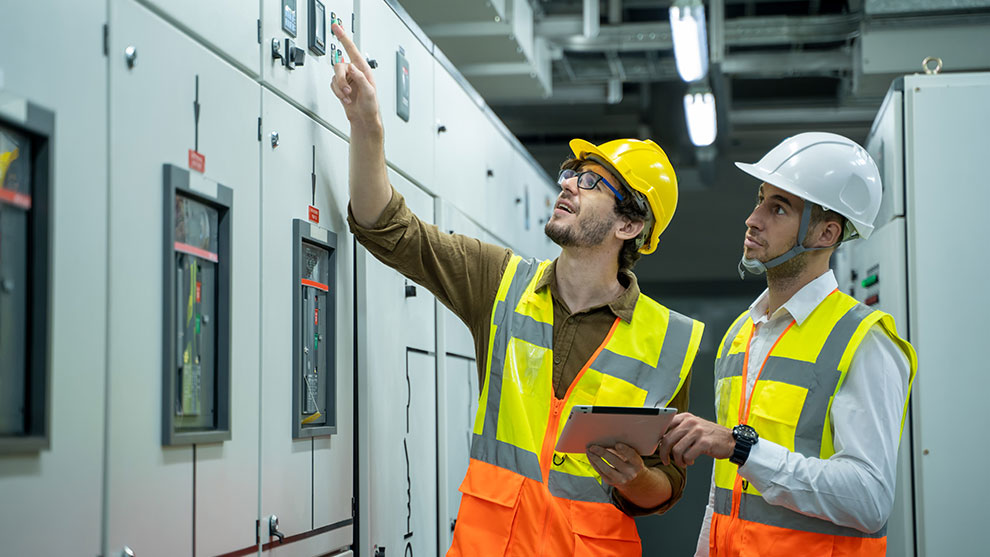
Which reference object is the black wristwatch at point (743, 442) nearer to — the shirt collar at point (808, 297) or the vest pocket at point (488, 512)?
the shirt collar at point (808, 297)

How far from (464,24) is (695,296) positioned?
16.0ft

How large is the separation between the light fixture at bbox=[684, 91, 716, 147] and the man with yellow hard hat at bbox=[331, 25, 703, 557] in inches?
144

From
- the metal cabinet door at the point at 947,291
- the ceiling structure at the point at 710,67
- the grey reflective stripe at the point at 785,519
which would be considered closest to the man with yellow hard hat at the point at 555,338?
the grey reflective stripe at the point at 785,519

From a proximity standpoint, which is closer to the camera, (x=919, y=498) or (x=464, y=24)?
(x=919, y=498)

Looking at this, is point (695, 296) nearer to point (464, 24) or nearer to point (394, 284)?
point (464, 24)

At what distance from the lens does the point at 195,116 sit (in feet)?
6.31

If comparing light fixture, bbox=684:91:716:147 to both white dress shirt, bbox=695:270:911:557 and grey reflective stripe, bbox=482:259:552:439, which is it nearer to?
grey reflective stripe, bbox=482:259:552:439

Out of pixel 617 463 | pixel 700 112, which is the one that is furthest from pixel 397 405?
pixel 700 112

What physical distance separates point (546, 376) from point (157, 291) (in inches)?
Result: 44.6

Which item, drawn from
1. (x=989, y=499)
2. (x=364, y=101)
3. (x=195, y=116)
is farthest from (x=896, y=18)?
(x=195, y=116)

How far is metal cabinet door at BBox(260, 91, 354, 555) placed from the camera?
2.23 meters

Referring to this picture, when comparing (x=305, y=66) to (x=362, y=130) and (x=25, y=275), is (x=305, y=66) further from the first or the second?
(x=25, y=275)

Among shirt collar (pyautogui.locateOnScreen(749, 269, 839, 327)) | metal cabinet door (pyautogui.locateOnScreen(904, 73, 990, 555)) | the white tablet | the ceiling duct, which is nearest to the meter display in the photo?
the white tablet

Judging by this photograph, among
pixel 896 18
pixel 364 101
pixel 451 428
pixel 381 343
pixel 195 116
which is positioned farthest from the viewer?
pixel 896 18
